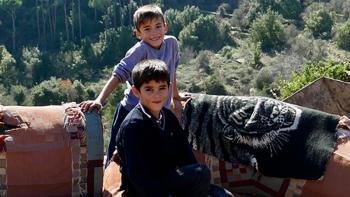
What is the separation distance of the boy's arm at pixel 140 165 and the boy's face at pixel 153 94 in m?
0.14

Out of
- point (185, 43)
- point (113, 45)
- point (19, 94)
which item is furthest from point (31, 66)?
point (185, 43)

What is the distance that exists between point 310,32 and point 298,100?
35918mm

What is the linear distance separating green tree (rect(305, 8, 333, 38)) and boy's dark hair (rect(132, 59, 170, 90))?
37.0m

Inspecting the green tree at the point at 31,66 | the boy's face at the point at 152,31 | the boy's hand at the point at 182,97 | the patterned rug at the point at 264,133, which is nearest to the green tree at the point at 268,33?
the green tree at the point at 31,66

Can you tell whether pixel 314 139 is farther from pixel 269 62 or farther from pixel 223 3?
pixel 223 3

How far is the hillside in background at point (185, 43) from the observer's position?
3231cm

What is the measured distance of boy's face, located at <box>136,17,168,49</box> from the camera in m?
3.26

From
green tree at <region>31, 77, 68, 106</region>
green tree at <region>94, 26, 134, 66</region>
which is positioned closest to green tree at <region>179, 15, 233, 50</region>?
green tree at <region>94, 26, 134, 66</region>

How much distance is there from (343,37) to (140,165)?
3399 centimetres

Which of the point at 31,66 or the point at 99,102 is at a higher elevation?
the point at 99,102

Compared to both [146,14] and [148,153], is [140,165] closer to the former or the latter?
[148,153]

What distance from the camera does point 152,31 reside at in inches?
129

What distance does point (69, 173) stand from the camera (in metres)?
3.12

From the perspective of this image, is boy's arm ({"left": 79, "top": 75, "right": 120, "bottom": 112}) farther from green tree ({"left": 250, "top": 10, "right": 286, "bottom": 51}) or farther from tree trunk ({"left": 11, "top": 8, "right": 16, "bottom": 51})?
tree trunk ({"left": 11, "top": 8, "right": 16, "bottom": 51})
